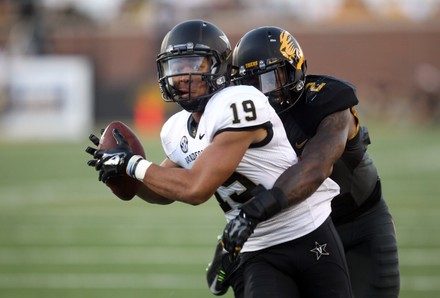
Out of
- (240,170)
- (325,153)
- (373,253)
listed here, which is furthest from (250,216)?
(373,253)

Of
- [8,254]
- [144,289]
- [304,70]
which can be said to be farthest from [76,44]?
[304,70]

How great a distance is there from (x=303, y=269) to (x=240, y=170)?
48 centimetres

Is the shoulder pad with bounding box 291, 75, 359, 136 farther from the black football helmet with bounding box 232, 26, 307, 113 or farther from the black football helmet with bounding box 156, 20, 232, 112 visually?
the black football helmet with bounding box 156, 20, 232, 112

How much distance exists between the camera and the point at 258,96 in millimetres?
3783

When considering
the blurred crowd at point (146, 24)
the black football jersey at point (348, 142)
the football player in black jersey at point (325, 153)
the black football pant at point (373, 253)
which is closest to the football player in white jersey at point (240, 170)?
the football player in black jersey at point (325, 153)

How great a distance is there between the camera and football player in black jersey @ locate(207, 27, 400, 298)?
12.9 ft

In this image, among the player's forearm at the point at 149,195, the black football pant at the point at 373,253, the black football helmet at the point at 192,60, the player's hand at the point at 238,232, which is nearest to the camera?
the player's hand at the point at 238,232

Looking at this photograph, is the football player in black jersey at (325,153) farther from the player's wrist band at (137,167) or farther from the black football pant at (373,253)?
the player's wrist band at (137,167)

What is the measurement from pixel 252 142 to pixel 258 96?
19 centimetres

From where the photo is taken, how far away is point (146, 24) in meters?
26.3

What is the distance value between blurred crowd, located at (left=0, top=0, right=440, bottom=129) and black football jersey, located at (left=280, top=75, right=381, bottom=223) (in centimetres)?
1857

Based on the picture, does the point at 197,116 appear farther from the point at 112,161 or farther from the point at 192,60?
the point at 112,161

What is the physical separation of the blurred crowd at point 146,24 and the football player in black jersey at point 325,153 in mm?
18580

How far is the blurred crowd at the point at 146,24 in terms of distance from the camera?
23609 mm
